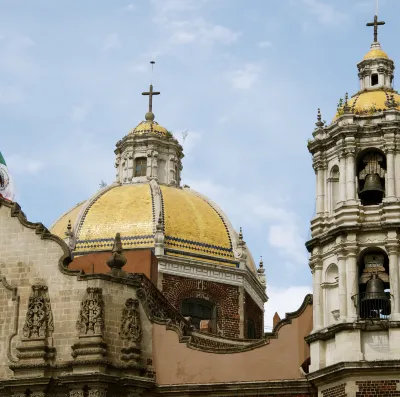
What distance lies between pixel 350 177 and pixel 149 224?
52.6 ft

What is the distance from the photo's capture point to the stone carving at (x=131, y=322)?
1344 inches

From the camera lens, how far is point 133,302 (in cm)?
3453

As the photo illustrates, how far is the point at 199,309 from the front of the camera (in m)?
47.6

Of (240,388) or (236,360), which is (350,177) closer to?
(236,360)

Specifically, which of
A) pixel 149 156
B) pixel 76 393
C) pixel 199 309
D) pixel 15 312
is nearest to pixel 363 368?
pixel 76 393

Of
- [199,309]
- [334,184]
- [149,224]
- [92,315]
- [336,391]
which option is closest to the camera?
[336,391]

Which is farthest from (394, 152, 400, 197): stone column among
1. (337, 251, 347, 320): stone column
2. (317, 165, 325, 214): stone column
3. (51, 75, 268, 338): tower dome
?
(51, 75, 268, 338): tower dome

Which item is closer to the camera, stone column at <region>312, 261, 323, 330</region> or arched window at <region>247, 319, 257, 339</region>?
stone column at <region>312, 261, 323, 330</region>

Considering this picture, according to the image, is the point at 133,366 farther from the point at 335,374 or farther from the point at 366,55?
the point at 366,55

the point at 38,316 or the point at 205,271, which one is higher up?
the point at 205,271

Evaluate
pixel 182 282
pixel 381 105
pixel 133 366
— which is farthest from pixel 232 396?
pixel 182 282

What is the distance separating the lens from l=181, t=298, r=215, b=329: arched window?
47281 mm

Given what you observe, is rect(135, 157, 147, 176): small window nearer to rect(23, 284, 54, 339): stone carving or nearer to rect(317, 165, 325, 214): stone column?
rect(23, 284, 54, 339): stone carving

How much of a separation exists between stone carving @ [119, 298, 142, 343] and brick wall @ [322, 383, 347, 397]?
5656 mm
